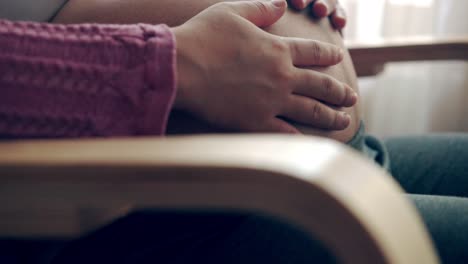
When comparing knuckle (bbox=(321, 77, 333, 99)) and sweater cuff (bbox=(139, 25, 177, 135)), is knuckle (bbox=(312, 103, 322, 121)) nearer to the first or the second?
knuckle (bbox=(321, 77, 333, 99))

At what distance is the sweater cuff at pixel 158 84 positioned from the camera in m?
0.58

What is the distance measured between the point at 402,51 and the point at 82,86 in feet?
2.47

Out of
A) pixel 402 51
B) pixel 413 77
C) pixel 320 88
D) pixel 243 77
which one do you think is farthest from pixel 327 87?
pixel 413 77

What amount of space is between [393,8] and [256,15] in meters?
1.04

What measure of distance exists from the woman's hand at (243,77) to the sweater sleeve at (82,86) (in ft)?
0.15

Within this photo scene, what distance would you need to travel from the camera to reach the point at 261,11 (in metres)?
0.73

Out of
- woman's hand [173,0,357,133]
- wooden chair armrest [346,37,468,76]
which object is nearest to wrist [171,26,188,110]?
woman's hand [173,0,357,133]

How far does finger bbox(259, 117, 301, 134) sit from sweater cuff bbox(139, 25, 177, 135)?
0.13m

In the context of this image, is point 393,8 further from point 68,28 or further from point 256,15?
point 68,28

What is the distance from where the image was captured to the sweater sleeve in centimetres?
58

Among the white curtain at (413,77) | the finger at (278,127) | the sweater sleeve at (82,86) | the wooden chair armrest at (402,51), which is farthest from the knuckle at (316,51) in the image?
the white curtain at (413,77)

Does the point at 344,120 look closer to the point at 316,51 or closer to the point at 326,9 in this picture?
the point at 316,51

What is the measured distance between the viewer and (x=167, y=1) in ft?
2.53

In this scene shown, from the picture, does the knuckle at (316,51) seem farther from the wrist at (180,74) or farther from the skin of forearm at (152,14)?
the wrist at (180,74)
